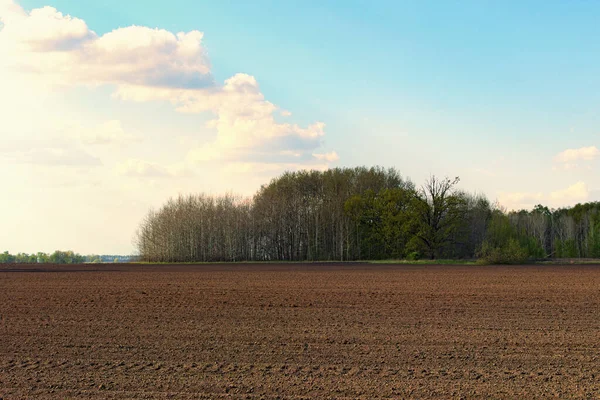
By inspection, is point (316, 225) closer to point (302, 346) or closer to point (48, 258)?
point (48, 258)

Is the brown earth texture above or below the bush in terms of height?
below

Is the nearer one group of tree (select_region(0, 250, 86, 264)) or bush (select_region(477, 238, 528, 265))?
bush (select_region(477, 238, 528, 265))

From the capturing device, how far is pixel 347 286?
2939cm

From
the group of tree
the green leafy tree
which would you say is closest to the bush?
the green leafy tree

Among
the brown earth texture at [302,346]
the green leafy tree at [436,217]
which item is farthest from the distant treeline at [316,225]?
the brown earth texture at [302,346]

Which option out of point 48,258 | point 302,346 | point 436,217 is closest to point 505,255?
point 436,217

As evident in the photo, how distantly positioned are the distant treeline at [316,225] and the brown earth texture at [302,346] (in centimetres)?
4781

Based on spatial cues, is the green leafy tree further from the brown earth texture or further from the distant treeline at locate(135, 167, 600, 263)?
the brown earth texture

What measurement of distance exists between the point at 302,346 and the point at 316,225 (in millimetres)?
65175

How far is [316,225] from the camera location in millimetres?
78750

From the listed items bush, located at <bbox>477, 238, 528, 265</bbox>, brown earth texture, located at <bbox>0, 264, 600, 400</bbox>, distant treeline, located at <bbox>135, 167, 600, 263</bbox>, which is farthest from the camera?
distant treeline, located at <bbox>135, 167, 600, 263</bbox>

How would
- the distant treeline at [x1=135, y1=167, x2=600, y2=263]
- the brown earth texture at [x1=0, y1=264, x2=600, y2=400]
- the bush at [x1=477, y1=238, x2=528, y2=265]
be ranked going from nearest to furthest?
1. the brown earth texture at [x1=0, y1=264, x2=600, y2=400]
2. the bush at [x1=477, y1=238, x2=528, y2=265]
3. the distant treeline at [x1=135, y1=167, x2=600, y2=263]

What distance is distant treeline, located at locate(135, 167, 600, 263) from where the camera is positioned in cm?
7169

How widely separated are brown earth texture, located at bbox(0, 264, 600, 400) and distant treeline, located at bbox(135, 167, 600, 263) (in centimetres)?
4781
